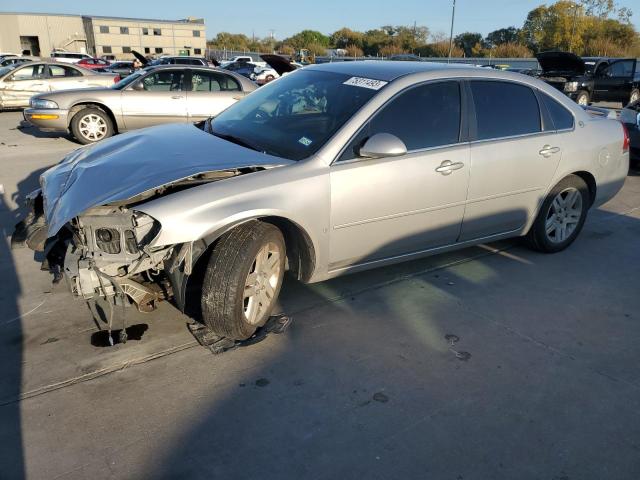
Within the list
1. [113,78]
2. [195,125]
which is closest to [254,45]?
[113,78]

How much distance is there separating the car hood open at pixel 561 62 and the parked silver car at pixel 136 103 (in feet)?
31.4

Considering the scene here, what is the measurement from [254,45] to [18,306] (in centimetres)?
9661

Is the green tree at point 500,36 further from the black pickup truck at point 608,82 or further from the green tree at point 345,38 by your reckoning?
the black pickup truck at point 608,82

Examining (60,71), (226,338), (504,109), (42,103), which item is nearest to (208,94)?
(42,103)

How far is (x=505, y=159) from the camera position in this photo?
167 inches

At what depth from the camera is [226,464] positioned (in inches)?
93.8

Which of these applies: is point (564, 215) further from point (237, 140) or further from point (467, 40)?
point (467, 40)

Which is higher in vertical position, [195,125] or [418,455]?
[195,125]

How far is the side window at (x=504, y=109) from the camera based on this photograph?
4180 millimetres

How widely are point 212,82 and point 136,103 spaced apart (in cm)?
154

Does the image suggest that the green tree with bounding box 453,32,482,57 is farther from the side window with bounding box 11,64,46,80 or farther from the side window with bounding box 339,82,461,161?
the side window with bounding box 339,82,461,161

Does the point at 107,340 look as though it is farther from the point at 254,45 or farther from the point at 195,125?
the point at 254,45

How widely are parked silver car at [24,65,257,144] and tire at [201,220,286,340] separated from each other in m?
7.60

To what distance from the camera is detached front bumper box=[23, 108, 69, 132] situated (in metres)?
9.61
